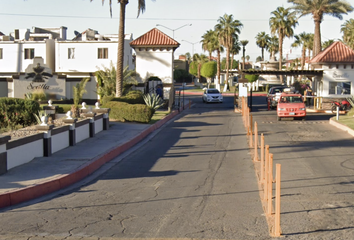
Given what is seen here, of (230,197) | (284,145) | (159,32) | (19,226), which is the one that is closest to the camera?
(19,226)

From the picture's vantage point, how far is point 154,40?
127ft

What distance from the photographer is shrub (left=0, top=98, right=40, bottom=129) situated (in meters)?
20.6

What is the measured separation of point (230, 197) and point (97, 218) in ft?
9.31

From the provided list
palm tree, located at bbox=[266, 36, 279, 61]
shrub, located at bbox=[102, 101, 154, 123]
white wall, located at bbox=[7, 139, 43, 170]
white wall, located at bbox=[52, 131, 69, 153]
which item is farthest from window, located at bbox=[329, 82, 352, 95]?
palm tree, located at bbox=[266, 36, 279, 61]

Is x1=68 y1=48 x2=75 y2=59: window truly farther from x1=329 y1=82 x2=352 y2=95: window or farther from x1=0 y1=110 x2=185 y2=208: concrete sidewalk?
x1=0 y1=110 x2=185 y2=208: concrete sidewalk

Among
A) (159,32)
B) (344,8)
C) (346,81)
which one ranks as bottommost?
(346,81)

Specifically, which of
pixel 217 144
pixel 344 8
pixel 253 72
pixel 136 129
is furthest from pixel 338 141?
pixel 344 8

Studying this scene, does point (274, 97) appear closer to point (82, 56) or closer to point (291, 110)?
point (291, 110)

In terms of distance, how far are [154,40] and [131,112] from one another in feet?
52.8

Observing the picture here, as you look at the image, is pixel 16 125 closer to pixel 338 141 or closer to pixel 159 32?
pixel 338 141

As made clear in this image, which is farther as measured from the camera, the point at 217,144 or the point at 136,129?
the point at 136,129

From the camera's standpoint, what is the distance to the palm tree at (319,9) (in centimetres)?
4241

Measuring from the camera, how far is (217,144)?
1762cm

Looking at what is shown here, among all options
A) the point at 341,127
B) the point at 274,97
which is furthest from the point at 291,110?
the point at 274,97
